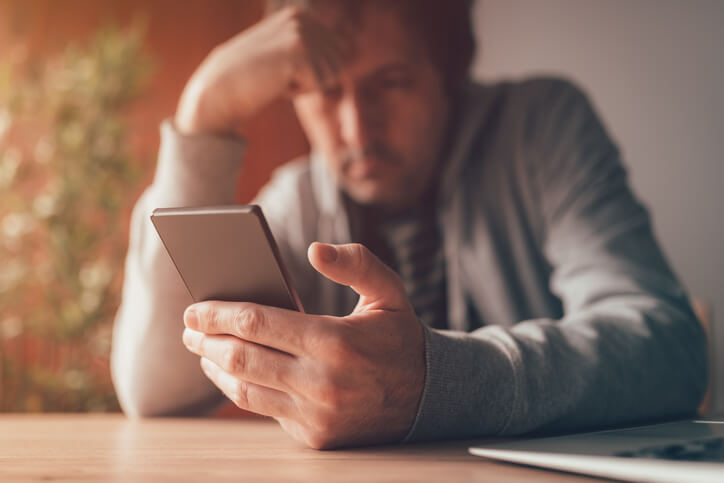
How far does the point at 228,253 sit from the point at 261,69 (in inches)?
24.4

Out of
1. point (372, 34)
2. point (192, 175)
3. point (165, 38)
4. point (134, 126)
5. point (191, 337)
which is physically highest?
point (165, 38)

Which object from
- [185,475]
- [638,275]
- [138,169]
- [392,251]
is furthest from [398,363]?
[138,169]

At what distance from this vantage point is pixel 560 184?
42.6 inches

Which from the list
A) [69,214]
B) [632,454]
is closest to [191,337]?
[632,454]

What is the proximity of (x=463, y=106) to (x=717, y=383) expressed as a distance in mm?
1963

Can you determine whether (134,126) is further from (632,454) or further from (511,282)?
(632,454)

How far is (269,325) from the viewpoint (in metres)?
0.49

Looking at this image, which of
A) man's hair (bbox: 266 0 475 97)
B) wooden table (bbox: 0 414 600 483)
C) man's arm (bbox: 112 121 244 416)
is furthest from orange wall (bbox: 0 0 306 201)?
wooden table (bbox: 0 414 600 483)

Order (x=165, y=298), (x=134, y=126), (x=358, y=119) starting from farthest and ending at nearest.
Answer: (x=134, y=126), (x=358, y=119), (x=165, y=298)

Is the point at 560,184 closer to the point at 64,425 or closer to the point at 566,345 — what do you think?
the point at 566,345

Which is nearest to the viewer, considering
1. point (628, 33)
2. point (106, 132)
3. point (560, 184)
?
point (560, 184)

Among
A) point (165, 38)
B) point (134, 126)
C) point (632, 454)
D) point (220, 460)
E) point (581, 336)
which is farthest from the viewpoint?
point (165, 38)

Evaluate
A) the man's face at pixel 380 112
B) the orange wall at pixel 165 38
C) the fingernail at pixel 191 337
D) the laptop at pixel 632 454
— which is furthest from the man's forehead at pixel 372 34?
the orange wall at pixel 165 38

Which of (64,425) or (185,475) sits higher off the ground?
(185,475)
